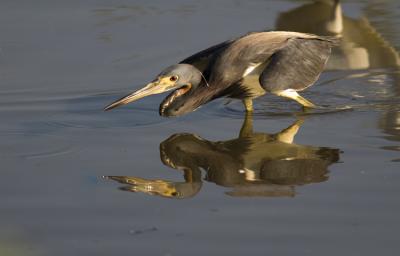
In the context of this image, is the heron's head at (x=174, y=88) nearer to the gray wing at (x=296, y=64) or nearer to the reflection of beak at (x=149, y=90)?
the reflection of beak at (x=149, y=90)

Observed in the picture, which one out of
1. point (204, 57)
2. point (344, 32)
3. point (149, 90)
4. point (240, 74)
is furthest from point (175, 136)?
point (344, 32)

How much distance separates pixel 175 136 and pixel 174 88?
0.49 metres

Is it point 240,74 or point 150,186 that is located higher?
point 240,74

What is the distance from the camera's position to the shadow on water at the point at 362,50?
26.5ft

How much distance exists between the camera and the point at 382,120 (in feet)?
24.8

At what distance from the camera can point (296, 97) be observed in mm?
7832

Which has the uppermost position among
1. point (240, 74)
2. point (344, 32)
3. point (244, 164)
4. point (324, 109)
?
point (240, 74)

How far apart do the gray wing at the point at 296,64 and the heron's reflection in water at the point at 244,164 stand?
34 centimetres

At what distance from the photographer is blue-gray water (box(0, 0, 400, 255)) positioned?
5324mm

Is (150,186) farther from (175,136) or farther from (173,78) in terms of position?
(173,78)

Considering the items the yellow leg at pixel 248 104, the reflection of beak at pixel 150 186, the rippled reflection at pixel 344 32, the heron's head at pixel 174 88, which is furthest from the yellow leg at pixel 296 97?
the reflection of beak at pixel 150 186

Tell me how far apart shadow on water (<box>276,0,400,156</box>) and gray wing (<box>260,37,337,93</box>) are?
574mm

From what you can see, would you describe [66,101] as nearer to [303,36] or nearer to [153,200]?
[303,36]

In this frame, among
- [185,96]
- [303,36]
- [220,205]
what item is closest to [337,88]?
[303,36]
